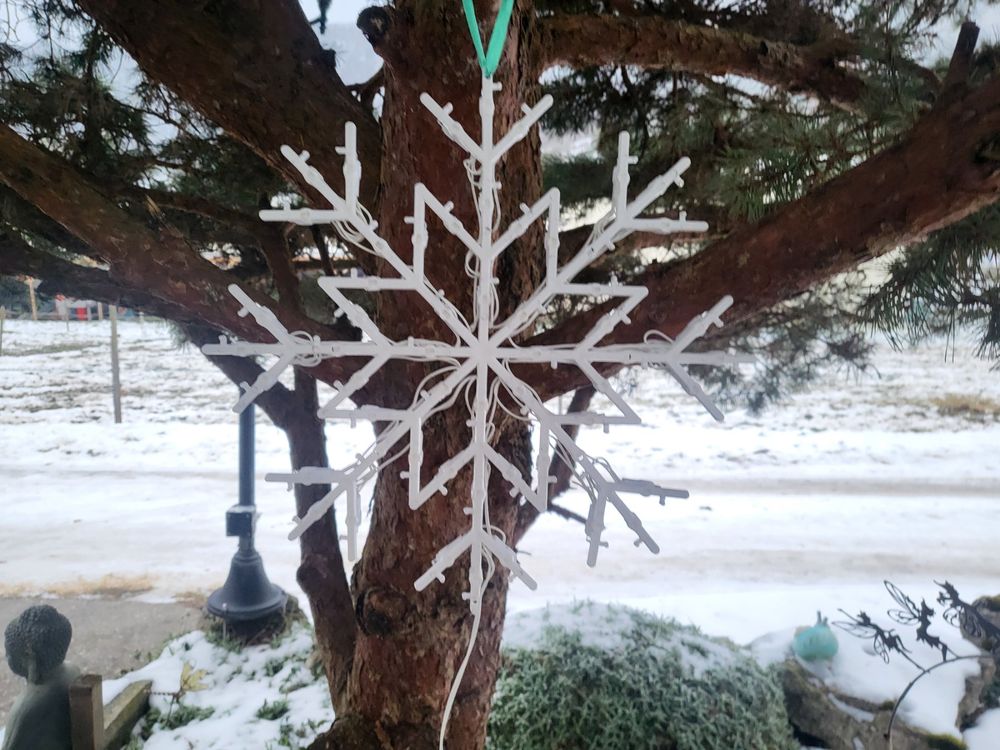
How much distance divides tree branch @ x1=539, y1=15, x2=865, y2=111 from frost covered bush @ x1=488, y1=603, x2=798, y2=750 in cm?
99

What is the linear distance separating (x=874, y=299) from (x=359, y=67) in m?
0.95

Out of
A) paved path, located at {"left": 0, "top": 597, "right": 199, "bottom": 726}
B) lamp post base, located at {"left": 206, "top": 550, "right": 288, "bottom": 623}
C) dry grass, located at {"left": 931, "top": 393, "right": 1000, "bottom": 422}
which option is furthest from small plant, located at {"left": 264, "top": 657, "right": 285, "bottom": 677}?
dry grass, located at {"left": 931, "top": 393, "right": 1000, "bottom": 422}

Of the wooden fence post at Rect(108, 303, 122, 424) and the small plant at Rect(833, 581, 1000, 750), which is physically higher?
the wooden fence post at Rect(108, 303, 122, 424)

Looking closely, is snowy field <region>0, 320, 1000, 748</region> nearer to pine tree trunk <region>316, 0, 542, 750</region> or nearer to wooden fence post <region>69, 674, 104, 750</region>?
wooden fence post <region>69, 674, 104, 750</region>

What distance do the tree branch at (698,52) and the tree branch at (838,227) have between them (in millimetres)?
265

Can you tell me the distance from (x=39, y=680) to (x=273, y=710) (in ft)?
1.62

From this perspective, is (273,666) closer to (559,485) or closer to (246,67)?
(559,485)

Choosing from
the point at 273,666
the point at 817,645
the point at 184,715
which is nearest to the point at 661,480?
the point at 817,645

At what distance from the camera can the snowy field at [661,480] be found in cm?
174

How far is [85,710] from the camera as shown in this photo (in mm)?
986

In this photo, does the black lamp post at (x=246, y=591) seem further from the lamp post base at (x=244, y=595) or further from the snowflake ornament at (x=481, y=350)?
the snowflake ornament at (x=481, y=350)

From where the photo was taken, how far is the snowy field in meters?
1.74

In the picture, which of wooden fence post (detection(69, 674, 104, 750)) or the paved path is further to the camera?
the paved path

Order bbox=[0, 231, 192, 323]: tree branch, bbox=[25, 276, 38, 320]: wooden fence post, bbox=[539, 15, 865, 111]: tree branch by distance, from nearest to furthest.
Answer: bbox=[539, 15, 865, 111]: tree branch
bbox=[0, 231, 192, 323]: tree branch
bbox=[25, 276, 38, 320]: wooden fence post
